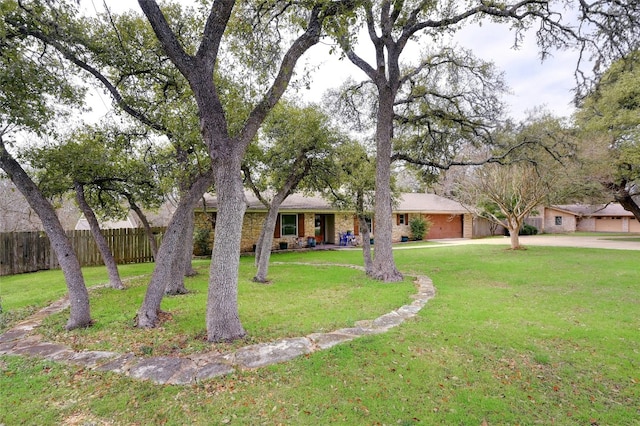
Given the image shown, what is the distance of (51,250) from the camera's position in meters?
13.7

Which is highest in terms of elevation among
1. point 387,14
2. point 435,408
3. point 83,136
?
point 387,14

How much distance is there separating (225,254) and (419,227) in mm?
21841

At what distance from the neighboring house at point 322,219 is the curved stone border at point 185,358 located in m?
9.63

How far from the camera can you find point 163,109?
270 inches

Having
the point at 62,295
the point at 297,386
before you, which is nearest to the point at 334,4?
the point at 297,386

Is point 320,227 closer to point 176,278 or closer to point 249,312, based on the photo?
point 176,278

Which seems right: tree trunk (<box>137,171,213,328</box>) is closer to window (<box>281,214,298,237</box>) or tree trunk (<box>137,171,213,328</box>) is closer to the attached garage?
window (<box>281,214,298,237</box>)

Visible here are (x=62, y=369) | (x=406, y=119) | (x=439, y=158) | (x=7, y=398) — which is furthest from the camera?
(x=439, y=158)

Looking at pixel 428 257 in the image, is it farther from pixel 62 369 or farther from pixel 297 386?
pixel 62 369

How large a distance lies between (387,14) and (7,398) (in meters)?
11.3

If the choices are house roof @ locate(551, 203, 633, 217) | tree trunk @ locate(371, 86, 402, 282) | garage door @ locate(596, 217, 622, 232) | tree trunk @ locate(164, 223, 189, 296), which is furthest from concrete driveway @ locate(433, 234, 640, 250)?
tree trunk @ locate(164, 223, 189, 296)

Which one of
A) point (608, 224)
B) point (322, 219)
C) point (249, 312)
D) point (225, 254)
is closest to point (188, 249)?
point (249, 312)

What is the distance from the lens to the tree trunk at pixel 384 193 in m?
10.0

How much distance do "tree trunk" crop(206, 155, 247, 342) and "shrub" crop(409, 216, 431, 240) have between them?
21416mm
